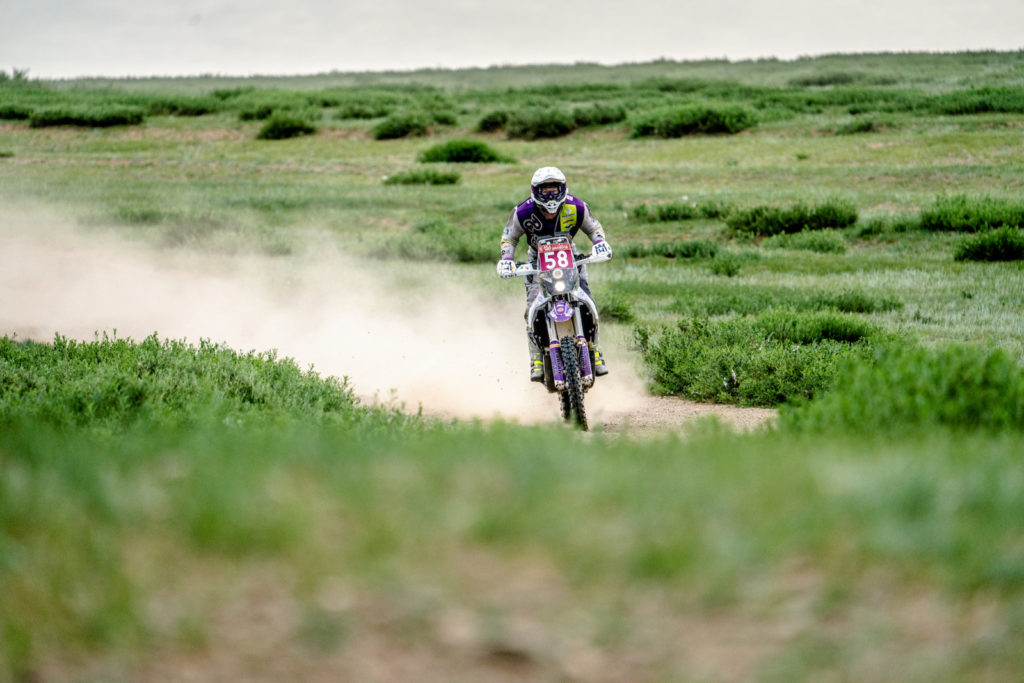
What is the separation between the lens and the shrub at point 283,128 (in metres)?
57.2

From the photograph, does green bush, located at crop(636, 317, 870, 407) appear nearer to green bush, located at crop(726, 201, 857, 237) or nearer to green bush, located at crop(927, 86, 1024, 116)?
green bush, located at crop(726, 201, 857, 237)

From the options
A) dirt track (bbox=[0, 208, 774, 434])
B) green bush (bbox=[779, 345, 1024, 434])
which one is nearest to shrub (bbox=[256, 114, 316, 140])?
dirt track (bbox=[0, 208, 774, 434])

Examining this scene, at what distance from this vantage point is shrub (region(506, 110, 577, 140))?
55625 millimetres

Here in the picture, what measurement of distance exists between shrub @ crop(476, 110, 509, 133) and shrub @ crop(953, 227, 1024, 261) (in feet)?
125

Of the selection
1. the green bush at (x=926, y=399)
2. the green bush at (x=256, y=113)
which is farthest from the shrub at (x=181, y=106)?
the green bush at (x=926, y=399)

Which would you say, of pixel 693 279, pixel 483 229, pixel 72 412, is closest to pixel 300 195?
pixel 483 229

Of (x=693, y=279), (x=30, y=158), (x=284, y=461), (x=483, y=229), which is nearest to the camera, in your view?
(x=284, y=461)

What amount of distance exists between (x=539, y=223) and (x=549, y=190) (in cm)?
38

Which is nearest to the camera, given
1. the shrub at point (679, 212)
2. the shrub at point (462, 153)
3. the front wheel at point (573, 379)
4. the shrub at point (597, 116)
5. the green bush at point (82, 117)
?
the front wheel at point (573, 379)

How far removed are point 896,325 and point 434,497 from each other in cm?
1269

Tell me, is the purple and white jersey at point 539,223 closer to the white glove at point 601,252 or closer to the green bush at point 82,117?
the white glove at point 601,252

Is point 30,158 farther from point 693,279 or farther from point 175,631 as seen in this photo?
point 175,631

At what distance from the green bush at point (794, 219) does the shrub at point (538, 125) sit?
2928cm

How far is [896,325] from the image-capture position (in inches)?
617
